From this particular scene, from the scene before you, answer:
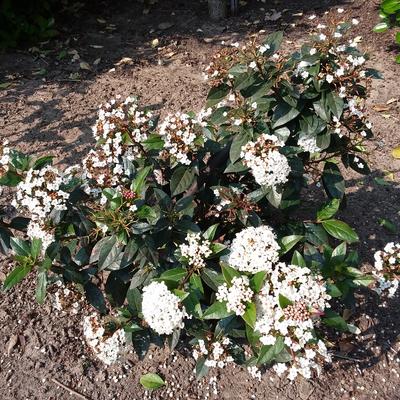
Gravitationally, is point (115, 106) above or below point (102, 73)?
above

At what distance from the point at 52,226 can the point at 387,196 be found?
92.1 inches

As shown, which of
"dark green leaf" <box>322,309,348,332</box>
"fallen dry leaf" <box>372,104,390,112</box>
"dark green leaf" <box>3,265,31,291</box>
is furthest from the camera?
"fallen dry leaf" <box>372,104,390,112</box>

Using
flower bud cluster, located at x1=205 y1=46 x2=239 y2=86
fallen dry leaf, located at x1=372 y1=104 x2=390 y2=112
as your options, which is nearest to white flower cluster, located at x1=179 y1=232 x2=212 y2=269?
flower bud cluster, located at x1=205 y1=46 x2=239 y2=86

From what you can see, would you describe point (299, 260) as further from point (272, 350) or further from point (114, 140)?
point (114, 140)

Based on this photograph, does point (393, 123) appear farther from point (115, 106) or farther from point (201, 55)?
point (115, 106)

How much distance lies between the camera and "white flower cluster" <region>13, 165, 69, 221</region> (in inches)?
68.6

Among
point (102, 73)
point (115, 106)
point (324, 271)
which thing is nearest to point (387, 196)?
point (324, 271)

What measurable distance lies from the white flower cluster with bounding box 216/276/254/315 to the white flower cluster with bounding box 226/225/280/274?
0.06 meters

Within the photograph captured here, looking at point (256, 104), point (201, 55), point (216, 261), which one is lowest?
point (201, 55)

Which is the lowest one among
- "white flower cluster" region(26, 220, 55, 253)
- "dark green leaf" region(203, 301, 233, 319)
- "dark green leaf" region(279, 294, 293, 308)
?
"dark green leaf" region(203, 301, 233, 319)

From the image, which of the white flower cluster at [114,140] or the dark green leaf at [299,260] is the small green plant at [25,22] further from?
the dark green leaf at [299,260]

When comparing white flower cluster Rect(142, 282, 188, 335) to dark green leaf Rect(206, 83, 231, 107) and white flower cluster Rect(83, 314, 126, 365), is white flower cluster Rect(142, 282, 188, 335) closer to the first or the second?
white flower cluster Rect(83, 314, 126, 365)

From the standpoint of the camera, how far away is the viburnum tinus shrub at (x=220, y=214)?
171 centimetres

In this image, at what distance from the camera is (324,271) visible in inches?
79.4
